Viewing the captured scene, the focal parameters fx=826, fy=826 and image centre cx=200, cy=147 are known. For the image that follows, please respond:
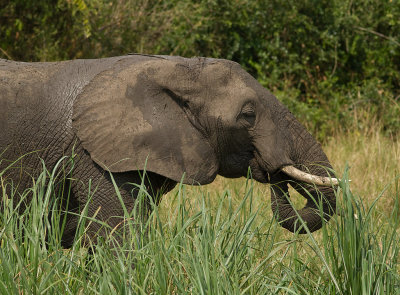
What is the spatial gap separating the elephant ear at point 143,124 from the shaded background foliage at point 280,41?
15.2 feet

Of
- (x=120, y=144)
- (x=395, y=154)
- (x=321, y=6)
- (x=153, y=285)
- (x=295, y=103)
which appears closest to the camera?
(x=153, y=285)

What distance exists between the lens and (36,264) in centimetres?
355

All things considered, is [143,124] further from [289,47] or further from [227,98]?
[289,47]

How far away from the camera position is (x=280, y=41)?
10523 millimetres

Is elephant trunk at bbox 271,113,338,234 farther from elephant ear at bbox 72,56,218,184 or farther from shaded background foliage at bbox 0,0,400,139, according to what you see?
shaded background foliage at bbox 0,0,400,139

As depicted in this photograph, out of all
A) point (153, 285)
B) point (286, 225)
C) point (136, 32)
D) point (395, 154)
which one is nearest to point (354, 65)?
point (136, 32)

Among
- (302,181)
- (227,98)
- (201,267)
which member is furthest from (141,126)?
(201,267)

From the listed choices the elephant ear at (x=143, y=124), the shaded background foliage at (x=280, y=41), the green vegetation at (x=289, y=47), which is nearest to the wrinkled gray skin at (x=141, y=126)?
the elephant ear at (x=143, y=124)

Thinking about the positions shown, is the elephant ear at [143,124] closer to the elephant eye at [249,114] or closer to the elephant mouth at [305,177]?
the elephant eye at [249,114]

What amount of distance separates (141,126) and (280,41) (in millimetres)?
6268

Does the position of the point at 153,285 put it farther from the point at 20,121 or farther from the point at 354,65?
the point at 354,65

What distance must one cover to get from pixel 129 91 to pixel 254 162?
0.82m

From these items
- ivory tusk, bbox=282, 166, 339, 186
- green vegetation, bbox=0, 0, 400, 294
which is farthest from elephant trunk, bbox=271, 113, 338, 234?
green vegetation, bbox=0, 0, 400, 294

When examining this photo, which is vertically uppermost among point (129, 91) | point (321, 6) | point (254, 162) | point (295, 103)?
point (129, 91)
